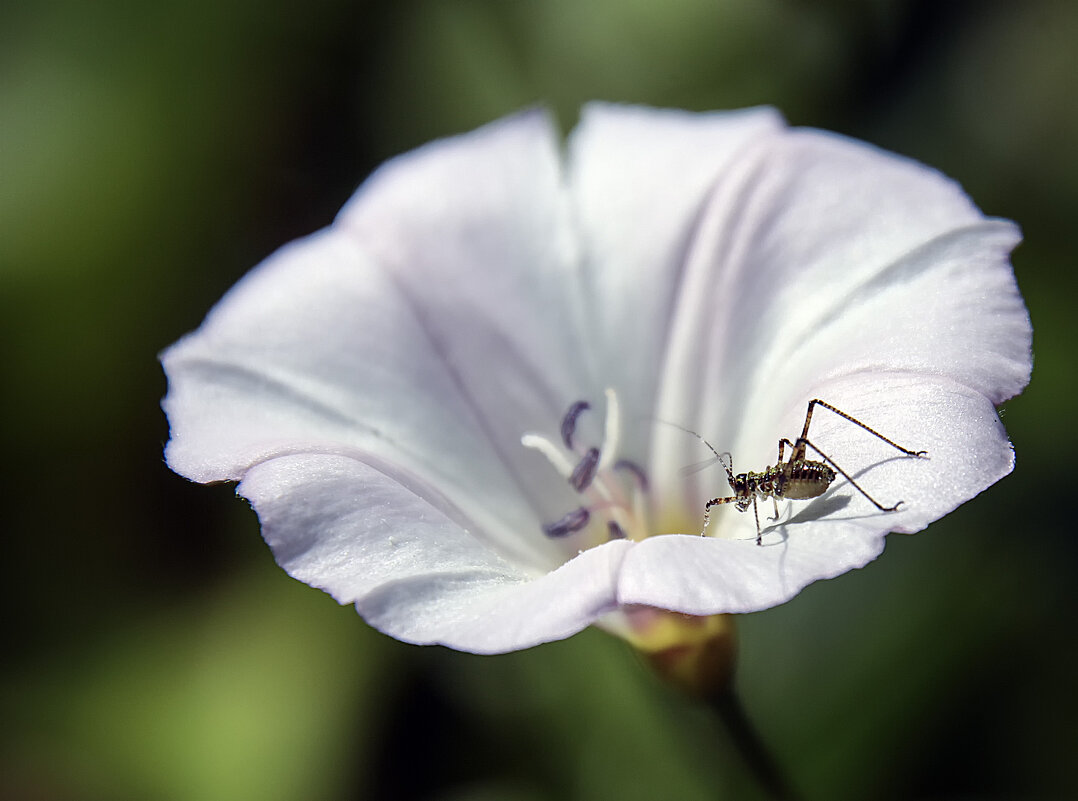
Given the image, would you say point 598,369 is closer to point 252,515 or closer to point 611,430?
point 611,430

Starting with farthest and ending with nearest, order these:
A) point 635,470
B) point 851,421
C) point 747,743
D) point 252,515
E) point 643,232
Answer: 1. point 252,515
2. point 643,232
3. point 635,470
4. point 747,743
5. point 851,421

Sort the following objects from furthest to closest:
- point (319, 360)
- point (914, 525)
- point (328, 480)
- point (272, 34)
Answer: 1. point (272, 34)
2. point (319, 360)
3. point (328, 480)
4. point (914, 525)

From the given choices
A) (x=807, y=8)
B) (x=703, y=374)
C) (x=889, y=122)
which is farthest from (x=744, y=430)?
(x=807, y=8)

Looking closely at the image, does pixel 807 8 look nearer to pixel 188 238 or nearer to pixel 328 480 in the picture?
pixel 188 238

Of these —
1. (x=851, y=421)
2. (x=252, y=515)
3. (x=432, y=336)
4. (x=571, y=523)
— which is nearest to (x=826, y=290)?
(x=851, y=421)

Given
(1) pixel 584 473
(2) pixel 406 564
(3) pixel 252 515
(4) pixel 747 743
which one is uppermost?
(2) pixel 406 564

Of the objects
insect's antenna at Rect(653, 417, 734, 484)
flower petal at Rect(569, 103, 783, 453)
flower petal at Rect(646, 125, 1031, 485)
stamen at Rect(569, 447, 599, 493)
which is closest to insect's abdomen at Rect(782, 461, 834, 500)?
flower petal at Rect(646, 125, 1031, 485)
